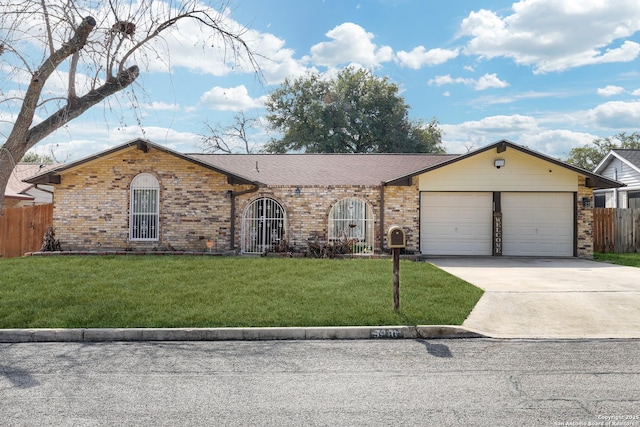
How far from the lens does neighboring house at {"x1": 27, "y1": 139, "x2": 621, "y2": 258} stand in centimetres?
1652

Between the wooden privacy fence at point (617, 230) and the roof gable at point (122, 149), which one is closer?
the roof gable at point (122, 149)

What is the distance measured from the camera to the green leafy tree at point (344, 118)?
1446 inches

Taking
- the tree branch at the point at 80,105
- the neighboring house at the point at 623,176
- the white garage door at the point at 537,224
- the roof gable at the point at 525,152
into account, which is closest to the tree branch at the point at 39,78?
the tree branch at the point at 80,105

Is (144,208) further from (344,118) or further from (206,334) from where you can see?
(344,118)

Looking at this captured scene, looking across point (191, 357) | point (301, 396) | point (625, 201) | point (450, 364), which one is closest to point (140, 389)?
point (191, 357)

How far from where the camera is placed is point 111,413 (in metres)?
4.00

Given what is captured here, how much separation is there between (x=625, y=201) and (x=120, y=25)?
24.4 metres

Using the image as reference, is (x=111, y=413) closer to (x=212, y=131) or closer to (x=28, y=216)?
(x=28, y=216)

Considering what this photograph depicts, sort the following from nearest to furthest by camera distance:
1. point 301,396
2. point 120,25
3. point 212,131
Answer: point 301,396 < point 120,25 < point 212,131

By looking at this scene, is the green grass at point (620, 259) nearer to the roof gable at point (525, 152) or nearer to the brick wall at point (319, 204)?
the roof gable at point (525, 152)

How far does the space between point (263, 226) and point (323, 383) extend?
1240cm

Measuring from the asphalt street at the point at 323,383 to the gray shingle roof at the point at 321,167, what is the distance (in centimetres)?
1087

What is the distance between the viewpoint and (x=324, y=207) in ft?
54.8

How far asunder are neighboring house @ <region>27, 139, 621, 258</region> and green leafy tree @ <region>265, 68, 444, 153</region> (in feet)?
66.3
